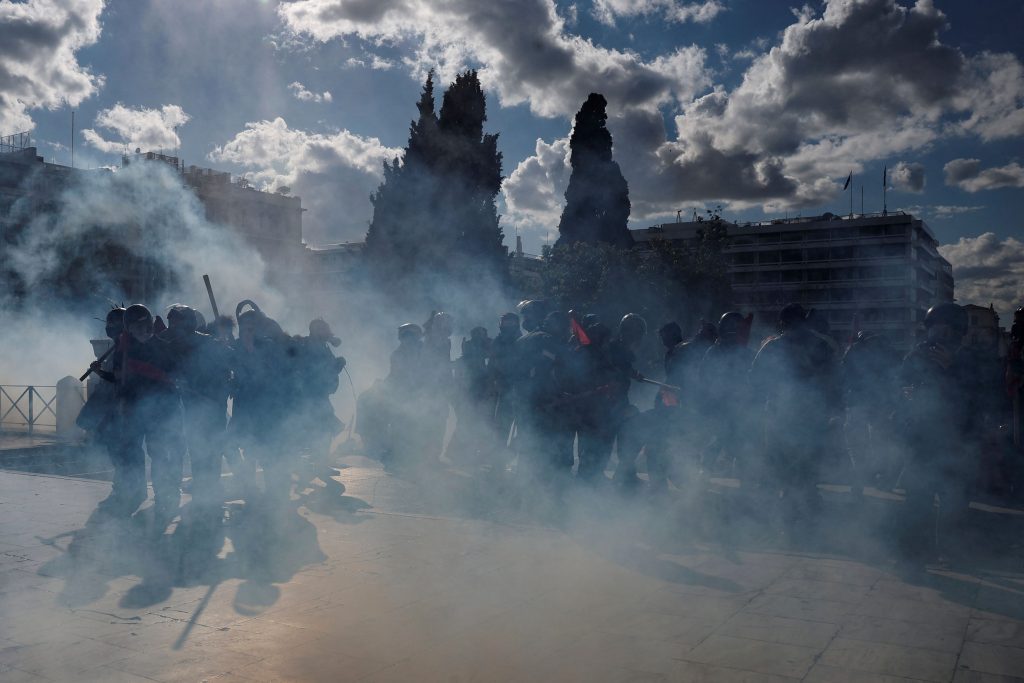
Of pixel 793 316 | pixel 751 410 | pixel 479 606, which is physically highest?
pixel 793 316

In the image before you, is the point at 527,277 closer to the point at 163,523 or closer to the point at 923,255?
the point at 163,523

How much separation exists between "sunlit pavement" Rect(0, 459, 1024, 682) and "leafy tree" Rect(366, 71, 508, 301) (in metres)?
24.5

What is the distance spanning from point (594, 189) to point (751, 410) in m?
34.7

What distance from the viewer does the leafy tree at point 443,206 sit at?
30.8 m

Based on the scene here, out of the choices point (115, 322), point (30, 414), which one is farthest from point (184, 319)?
point (30, 414)

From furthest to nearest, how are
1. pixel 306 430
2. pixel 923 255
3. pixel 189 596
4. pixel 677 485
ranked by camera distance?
pixel 923 255, pixel 306 430, pixel 677 485, pixel 189 596

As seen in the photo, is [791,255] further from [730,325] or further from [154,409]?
[154,409]

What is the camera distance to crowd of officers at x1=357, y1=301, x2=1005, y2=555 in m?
5.61

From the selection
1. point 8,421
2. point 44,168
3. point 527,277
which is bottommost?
point 8,421

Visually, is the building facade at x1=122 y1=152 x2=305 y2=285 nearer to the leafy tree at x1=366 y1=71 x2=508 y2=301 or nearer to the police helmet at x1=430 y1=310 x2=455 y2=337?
the leafy tree at x1=366 y1=71 x2=508 y2=301

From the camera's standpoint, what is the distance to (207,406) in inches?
296

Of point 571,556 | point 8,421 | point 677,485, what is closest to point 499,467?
point 677,485

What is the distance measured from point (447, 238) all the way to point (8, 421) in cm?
1686

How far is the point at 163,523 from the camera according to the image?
21.8ft
